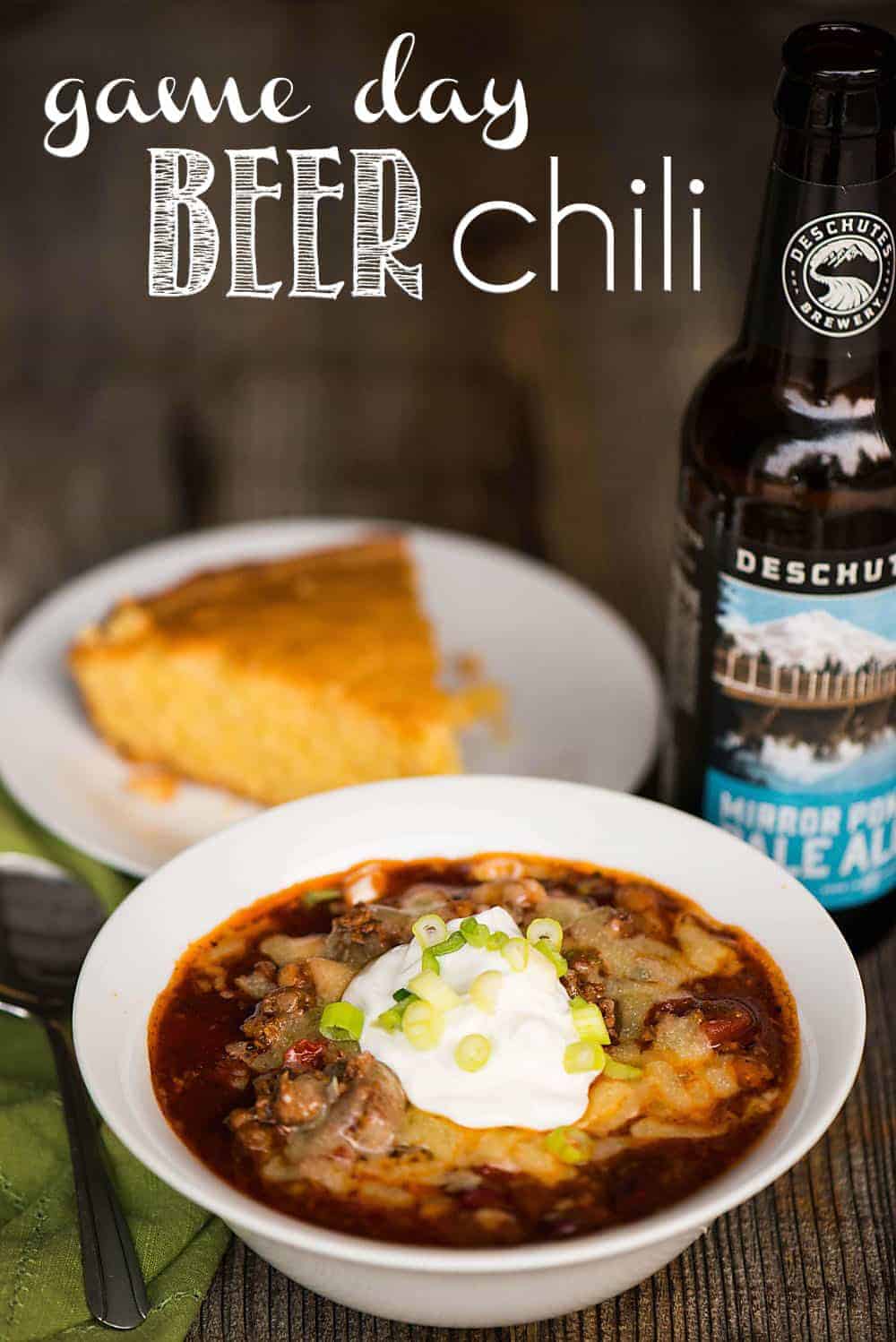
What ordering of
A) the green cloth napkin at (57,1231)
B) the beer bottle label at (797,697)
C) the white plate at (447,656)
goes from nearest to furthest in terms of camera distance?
1. the green cloth napkin at (57,1231)
2. the beer bottle label at (797,697)
3. the white plate at (447,656)

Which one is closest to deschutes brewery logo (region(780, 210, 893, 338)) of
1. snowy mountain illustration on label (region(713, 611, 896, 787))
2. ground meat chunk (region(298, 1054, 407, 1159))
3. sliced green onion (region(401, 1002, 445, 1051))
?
snowy mountain illustration on label (region(713, 611, 896, 787))

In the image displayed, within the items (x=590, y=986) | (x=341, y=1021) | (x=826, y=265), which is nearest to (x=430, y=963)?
(x=341, y=1021)

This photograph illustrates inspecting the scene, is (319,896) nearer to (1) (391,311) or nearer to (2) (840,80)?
(2) (840,80)

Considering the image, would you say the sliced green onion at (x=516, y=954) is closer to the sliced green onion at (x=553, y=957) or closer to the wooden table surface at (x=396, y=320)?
the sliced green onion at (x=553, y=957)

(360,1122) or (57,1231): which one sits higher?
(360,1122)

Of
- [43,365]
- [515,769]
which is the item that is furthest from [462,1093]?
[43,365]

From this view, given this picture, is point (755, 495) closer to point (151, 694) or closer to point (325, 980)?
point (325, 980)

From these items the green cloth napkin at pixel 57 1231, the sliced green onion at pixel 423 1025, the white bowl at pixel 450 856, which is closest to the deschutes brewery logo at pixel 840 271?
the white bowl at pixel 450 856

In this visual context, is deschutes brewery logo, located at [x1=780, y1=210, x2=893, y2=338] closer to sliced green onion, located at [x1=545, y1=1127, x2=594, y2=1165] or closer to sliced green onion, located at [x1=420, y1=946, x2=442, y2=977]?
sliced green onion, located at [x1=420, y1=946, x2=442, y2=977]
